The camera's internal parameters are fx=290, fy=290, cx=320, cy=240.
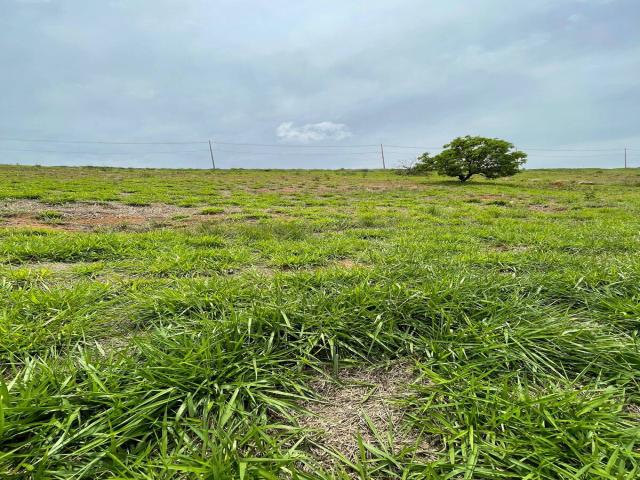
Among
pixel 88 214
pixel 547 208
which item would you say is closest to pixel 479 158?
pixel 547 208

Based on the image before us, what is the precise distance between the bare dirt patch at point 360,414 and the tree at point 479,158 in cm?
2275

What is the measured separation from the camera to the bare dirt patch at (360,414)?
1293 mm

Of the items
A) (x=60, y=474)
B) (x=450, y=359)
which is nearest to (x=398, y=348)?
(x=450, y=359)

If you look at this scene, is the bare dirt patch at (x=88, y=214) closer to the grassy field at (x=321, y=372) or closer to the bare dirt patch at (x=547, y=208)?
the grassy field at (x=321, y=372)

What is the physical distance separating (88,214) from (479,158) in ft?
74.5

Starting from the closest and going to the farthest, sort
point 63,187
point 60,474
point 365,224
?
point 60,474, point 365,224, point 63,187

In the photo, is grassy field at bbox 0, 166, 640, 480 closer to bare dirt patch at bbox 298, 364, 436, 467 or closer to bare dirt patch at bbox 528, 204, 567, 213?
bare dirt patch at bbox 298, 364, 436, 467

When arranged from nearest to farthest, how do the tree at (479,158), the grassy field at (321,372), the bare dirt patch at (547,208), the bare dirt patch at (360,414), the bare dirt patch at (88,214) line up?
the grassy field at (321,372) < the bare dirt patch at (360,414) < the bare dirt patch at (88,214) < the bare dirt patch at (547,208) < the tree at (479,158)

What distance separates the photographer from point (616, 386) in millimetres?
1534

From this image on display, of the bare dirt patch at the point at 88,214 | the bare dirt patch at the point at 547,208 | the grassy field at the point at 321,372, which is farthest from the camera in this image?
the bare dirt patch at the point at 547,208

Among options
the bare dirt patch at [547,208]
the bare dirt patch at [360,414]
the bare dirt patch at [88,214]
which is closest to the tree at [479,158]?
the bare dirt patch at [547,208]

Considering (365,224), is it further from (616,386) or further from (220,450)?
(220,450)

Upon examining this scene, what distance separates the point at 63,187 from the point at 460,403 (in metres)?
14.1

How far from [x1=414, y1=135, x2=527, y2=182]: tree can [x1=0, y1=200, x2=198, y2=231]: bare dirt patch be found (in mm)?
19399
